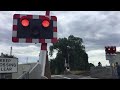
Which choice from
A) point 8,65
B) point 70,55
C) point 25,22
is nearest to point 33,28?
point 25,22

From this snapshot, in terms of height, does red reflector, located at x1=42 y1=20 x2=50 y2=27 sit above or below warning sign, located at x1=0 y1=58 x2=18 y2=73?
above

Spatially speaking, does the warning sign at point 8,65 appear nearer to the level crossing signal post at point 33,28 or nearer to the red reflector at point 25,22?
the level crossing signal post at point 33,28

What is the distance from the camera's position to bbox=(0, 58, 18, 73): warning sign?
9.16 ft

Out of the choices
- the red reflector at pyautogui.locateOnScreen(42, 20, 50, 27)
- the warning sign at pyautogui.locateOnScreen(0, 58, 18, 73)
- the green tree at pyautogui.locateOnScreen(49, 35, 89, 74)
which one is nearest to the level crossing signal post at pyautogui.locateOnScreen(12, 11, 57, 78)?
the red reflector at pyautogui.locateOnScreen(42, 20, 50, 27)

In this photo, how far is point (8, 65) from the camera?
2939 mm

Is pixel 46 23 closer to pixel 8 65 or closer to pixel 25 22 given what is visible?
pixel 25 22

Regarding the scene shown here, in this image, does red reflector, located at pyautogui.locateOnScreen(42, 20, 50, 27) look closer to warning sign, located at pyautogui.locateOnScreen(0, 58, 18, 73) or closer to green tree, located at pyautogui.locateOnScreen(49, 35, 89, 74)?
warning sign, located at pyautogui.locateOnScreen(0, 58, 18, 73)

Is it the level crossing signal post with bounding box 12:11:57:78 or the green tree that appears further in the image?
the green tree

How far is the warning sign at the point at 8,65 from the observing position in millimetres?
2791
